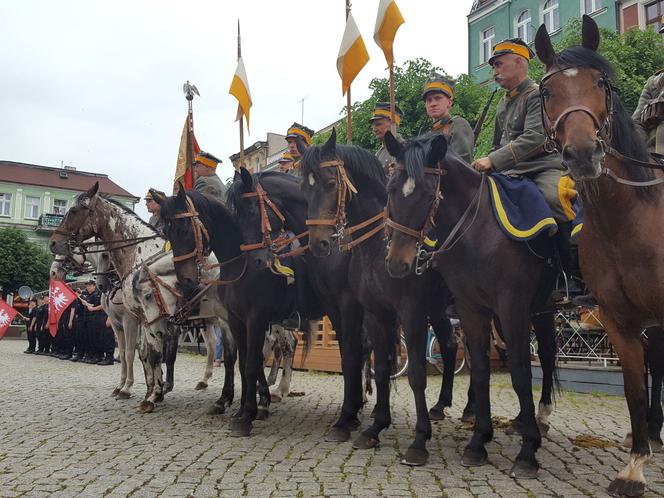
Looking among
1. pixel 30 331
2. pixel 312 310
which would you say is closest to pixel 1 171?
pixel 30 331

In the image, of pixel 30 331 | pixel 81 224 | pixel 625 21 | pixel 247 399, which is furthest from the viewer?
pixel 625 21

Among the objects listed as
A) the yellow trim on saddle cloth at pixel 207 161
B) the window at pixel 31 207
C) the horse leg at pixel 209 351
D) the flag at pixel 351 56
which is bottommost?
the horse leg at pixel 209 351

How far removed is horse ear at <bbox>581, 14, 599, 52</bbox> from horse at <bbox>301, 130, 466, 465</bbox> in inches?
92.5

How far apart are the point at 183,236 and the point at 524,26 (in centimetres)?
3241

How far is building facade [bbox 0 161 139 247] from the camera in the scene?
62688 millimetres

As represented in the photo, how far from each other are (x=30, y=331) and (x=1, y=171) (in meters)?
47.2

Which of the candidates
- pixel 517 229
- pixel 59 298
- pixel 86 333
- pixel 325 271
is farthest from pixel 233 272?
pixel 86 333

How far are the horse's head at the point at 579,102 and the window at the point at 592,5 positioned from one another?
3043 cm

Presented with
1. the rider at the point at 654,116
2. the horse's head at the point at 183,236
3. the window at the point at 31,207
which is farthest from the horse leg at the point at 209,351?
the window at the point at 31,207

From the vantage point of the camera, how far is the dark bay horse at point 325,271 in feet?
20.3

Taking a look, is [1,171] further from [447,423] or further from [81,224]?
[447,423]

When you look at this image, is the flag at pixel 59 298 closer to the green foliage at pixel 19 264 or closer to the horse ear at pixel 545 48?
the horse ear at pixel 545 48

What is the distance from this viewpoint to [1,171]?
63969 mm

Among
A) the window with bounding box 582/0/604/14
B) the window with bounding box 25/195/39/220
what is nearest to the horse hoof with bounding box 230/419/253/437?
the window with bounding box 582/0/604/14
